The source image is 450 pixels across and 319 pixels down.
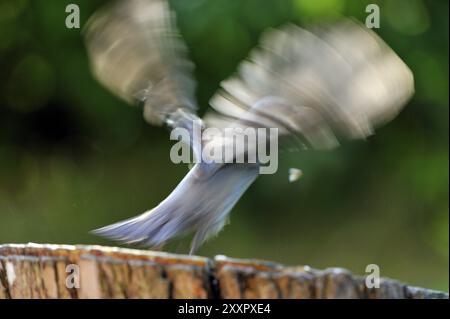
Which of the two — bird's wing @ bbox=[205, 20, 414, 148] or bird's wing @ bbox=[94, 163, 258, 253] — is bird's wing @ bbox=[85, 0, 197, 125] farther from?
bird's wing @ bbox=[205, 20, 414, 148]

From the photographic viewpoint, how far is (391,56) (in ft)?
6.22

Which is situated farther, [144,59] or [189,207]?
[144,59]

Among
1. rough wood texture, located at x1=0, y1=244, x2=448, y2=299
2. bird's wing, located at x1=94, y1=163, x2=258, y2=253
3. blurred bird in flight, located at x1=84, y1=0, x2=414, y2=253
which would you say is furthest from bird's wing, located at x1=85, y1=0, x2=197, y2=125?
rough wood texture, located at x1=0, y1=244, x2=448, y2=299

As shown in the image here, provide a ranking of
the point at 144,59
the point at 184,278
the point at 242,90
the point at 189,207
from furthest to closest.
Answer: the point at 144,59, the point at 189,207, the point at 242,90, the point at 184,278

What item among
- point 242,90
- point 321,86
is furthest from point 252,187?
point 321,86

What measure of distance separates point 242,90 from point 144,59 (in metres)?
0.49

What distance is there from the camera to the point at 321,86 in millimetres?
1810

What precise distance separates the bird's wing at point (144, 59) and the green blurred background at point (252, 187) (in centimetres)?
189

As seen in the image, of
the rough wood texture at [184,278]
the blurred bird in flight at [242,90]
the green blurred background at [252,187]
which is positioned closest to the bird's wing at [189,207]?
the blurred bird in flight at [242,90]

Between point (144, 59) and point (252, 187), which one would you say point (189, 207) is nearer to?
point (144, 59)

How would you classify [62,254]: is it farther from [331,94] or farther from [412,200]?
[412,200]

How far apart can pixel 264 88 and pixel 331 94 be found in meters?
0.17

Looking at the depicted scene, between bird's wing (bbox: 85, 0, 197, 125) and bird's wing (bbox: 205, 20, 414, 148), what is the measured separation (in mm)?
424
